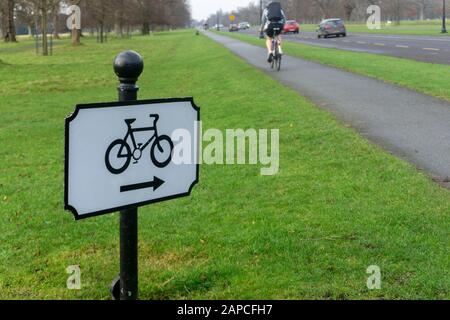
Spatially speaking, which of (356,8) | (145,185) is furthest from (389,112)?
(356,8)

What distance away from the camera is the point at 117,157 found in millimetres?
2807

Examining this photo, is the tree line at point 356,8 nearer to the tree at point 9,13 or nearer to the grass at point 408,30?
the grass at point 408,30

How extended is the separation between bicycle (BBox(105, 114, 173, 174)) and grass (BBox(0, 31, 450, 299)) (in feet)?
3.09

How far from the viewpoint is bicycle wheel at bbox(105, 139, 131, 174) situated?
2775 mm

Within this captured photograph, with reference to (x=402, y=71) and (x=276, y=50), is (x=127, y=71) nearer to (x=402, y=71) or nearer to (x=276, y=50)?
(x=402, y=71)

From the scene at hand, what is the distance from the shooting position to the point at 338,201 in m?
5.15

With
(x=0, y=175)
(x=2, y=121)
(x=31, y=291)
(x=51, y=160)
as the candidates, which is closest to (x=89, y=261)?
(x=31, y=291)

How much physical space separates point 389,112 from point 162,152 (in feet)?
25.2

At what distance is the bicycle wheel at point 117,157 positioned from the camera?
2.78 meters

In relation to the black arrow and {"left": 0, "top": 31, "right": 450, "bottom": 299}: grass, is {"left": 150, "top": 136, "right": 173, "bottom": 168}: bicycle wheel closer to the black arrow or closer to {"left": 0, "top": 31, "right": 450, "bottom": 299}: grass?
the black arrow

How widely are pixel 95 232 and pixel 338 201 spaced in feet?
7.09

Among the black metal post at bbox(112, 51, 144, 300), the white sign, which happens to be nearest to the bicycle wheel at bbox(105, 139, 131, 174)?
the white sign
